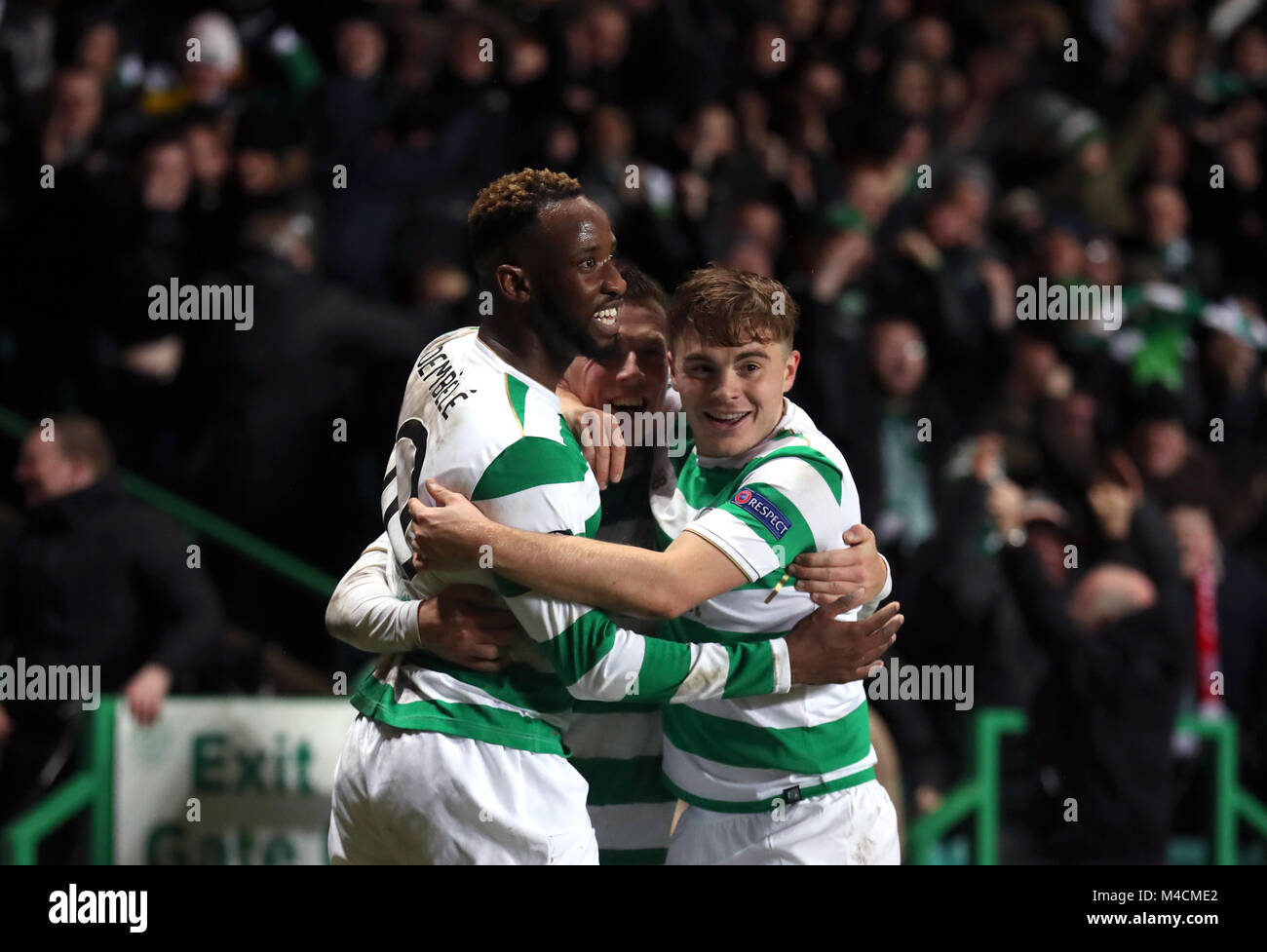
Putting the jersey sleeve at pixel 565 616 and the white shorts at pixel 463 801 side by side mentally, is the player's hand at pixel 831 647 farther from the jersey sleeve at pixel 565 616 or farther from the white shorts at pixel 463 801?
the white shorts at pixel 463 801

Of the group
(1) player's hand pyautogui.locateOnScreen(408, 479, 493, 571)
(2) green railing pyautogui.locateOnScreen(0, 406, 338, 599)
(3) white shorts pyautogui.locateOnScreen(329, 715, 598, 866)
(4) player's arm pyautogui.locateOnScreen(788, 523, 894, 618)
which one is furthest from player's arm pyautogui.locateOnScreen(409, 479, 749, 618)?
(2) green railing pyautogui.locateOnScreen(0, 406, 338, 599)

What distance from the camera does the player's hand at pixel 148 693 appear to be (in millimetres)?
4930

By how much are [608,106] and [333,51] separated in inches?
49.1

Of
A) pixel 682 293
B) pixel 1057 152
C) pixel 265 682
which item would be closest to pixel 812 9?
pixel 1057 152

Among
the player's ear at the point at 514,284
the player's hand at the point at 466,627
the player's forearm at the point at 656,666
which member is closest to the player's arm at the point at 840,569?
the player's forearm at the point at 656,666

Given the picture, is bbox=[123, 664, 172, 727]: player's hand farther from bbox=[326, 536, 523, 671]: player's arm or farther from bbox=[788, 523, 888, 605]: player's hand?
bbox=[788, 523, 888, 605]: player's hand

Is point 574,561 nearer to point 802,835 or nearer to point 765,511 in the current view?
point 765,511

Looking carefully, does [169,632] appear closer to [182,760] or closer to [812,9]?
[182,760]

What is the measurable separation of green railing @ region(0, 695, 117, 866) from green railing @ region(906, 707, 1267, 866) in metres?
2.65

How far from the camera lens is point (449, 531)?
2758 mm

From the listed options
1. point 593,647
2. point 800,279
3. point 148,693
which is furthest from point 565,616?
point 800,279

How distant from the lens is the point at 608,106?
6445mm

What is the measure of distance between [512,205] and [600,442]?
1.68ft

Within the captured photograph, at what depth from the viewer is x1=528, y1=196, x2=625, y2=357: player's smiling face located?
2.96 metres
